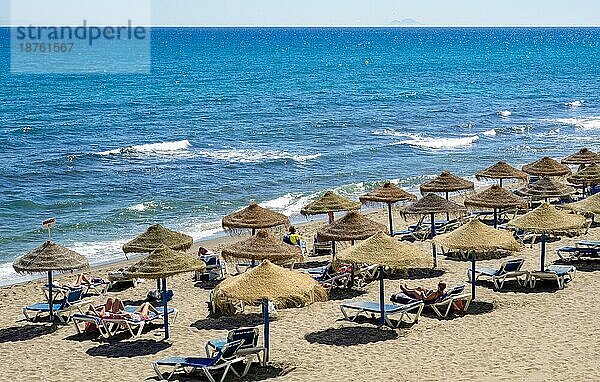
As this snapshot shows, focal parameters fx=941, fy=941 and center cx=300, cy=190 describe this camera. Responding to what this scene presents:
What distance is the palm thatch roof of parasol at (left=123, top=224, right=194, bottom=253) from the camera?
18219mm

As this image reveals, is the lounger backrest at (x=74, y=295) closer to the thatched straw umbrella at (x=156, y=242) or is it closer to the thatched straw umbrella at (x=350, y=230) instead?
the thatched straw umbrella at (x=156, y=242)

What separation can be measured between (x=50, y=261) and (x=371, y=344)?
575 centimetres

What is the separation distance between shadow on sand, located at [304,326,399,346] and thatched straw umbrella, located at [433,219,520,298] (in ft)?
6.88

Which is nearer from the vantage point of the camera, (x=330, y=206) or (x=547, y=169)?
(x=330, y=206)

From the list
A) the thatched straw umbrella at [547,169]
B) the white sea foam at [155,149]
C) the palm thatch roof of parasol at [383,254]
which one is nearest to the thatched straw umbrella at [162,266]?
the palm thatch roof of parasol at [383,254]

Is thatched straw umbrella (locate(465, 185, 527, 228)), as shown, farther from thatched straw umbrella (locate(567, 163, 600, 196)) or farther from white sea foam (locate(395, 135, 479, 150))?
white sea foam (locate(395, 135, 479, 150))

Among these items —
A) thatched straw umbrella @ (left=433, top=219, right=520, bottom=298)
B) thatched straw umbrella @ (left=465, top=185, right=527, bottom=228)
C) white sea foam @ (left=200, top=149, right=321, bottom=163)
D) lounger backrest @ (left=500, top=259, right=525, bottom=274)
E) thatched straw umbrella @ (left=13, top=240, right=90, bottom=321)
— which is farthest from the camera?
white sea foam @ (left=200, top=149, right=321, bottom=163)

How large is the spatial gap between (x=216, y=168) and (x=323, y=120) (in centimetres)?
1768

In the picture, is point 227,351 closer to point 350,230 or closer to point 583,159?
point 350,230

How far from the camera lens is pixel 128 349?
15.1 m

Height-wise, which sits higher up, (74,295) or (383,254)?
(383,254)

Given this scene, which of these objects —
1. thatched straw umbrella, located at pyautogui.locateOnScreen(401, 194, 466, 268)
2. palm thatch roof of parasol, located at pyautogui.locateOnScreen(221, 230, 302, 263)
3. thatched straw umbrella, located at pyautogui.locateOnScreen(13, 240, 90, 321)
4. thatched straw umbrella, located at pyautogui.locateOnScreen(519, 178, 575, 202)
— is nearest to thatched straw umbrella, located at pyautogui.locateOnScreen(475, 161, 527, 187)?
thatched straw umbrella, located at pyautogui.locateOnScreen(519, 178, 575, 202)

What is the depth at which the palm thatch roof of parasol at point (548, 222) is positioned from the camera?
57.4 feet

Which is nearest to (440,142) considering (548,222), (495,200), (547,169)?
(547,169)
